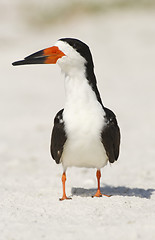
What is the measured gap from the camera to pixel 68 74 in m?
4.60

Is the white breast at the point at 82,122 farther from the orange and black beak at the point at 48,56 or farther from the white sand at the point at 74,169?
the white sand at the point at 74,169

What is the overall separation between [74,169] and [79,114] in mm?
3100

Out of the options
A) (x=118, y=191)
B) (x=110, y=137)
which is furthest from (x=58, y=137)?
(x=118, y=191)

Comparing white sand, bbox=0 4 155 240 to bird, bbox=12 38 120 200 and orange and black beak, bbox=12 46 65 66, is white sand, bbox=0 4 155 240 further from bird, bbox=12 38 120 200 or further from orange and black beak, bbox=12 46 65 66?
orange and black beak, bbox=12 46 65 66

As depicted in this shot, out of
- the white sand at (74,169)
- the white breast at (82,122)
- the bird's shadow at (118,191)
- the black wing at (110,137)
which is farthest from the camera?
the bird's shadow at (118,191)

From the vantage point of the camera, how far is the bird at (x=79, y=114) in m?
4.48

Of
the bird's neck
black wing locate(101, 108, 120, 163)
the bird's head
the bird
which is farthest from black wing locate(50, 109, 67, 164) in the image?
the bird's head

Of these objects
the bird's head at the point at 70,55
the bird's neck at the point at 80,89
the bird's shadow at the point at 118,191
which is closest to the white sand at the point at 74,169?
the bird's shadow at the point at 118,191

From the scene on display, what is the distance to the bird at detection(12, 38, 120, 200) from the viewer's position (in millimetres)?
4480

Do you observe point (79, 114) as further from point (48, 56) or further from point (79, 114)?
point (48, 56)

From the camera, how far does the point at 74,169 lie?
7461 millimetres

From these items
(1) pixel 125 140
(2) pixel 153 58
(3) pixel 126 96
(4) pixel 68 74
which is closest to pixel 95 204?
(4) pixel 68 74

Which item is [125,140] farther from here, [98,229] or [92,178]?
[98,229]

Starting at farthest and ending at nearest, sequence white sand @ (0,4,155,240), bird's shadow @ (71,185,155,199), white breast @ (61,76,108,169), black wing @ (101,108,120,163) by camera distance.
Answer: bird's shadow @ (71,185,155,199), black wing @ (101,108,120,163), white breast @ (61,76,108,169), white sand @ (0,4,155,240)
